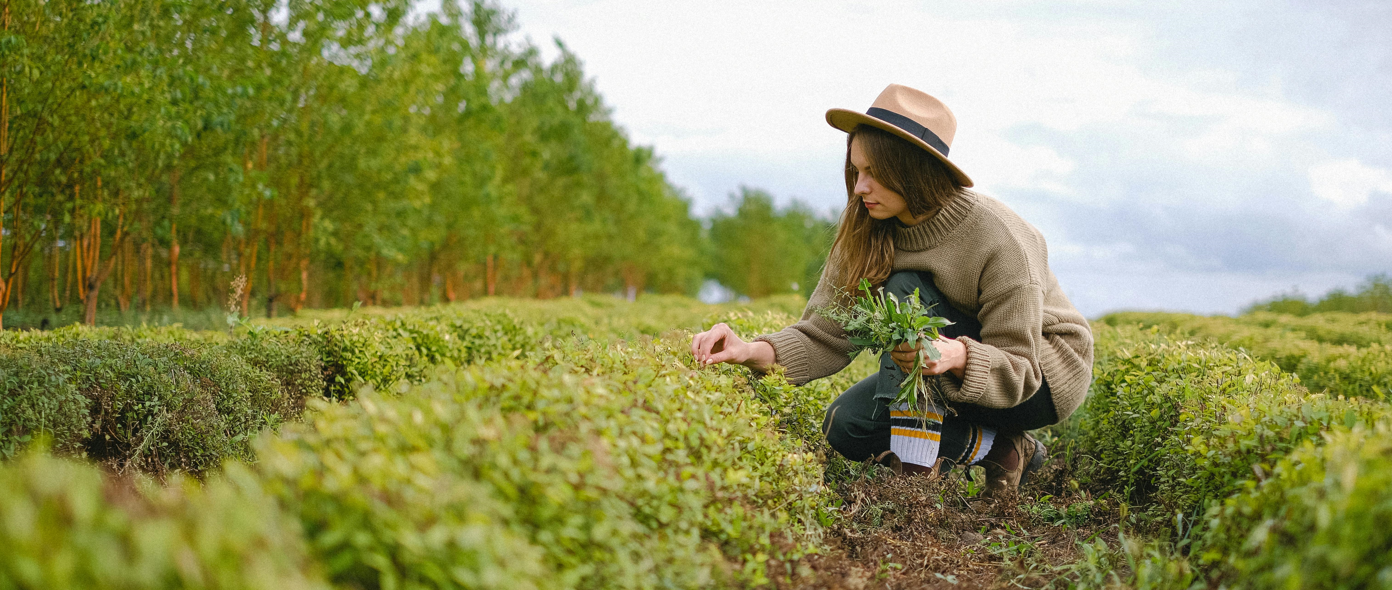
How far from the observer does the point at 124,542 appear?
1.21 m

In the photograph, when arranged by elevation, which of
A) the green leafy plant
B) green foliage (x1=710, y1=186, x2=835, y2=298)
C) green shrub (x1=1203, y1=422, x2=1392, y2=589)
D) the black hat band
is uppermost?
green foliage (x1=710, y1=186, x2=835, y2=298)

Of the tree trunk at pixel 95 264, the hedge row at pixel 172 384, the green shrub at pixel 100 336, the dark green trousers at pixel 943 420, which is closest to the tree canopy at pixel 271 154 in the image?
the tree trunk at pixel 95 264

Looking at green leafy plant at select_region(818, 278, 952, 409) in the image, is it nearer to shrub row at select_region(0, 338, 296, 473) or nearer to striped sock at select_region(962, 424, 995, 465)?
striped sock at select_region(962, 424, 995, 465)

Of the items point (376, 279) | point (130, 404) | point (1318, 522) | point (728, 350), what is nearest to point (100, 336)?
point (130, 404)

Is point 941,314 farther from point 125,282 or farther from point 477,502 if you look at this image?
point 125,282

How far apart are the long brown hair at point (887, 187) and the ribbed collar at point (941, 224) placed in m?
0.03

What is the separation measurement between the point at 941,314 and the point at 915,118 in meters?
0.83

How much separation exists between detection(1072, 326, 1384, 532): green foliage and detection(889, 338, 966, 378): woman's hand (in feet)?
2.55

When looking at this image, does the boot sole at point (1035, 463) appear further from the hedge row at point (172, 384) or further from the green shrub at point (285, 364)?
the green shrub at point (285, 364)

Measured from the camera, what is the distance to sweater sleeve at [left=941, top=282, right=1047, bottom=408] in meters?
2.97

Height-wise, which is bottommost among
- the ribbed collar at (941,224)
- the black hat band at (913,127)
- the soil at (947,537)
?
the soil at (947,537)

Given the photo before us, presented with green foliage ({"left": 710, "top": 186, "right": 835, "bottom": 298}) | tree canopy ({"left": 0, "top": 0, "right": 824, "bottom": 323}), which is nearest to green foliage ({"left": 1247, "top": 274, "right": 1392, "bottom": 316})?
tree canopy ({"left": 0, "top": 0, "right": 824, "bottom": 323})

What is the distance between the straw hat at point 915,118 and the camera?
10.3ft

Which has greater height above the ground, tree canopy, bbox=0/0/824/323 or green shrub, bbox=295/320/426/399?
tree canopy, bbox=0/0/824/323
